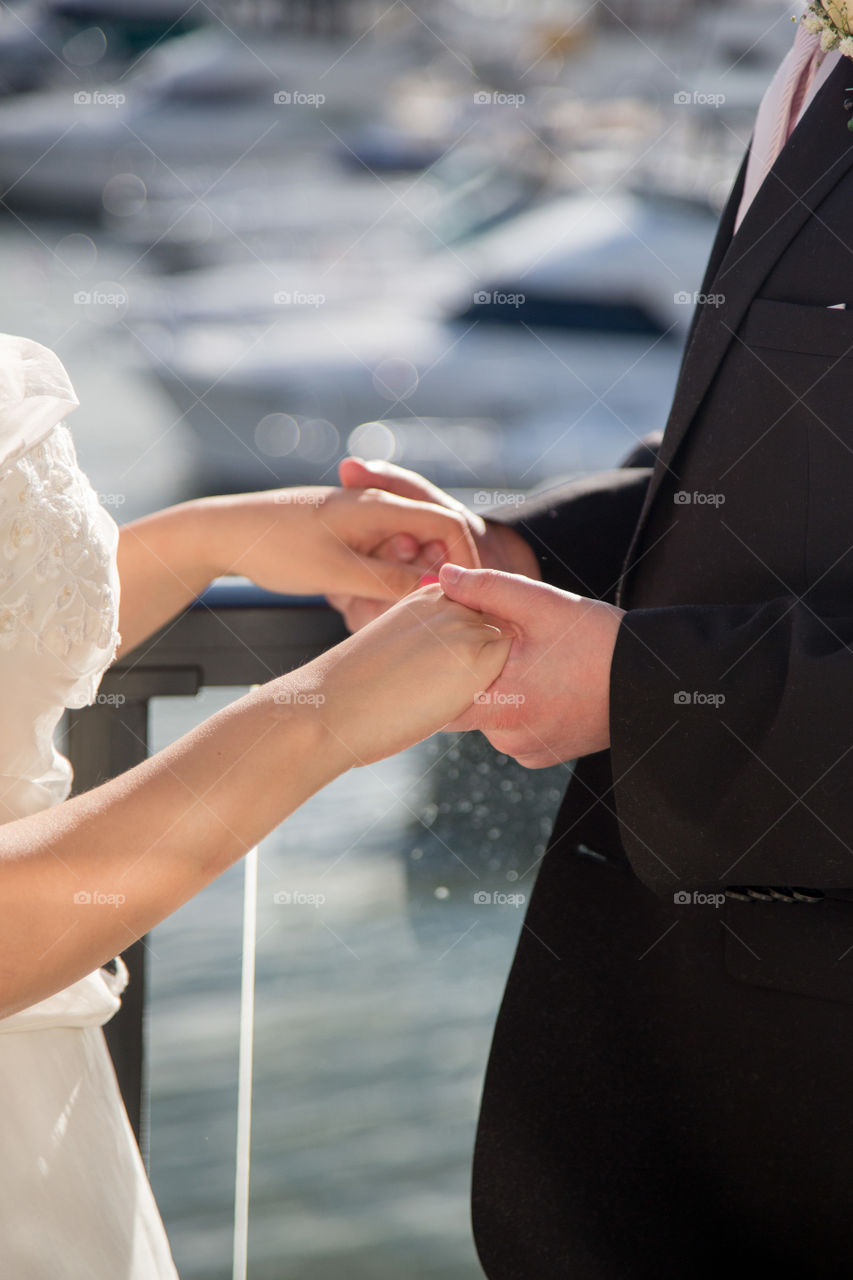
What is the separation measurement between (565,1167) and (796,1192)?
0.20 meters

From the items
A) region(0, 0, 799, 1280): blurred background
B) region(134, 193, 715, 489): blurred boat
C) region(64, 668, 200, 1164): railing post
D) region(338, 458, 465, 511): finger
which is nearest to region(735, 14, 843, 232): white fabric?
region(338, 458, 465, 511): finger

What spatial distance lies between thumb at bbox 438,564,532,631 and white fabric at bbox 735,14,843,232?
1.14ft

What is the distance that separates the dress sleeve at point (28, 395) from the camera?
2.55 ft

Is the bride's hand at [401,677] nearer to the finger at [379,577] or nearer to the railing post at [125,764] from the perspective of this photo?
the finger at [379,577]

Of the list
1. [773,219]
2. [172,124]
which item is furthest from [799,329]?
[172,124]

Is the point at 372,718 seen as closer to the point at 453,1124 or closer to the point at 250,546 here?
the point at 250,546

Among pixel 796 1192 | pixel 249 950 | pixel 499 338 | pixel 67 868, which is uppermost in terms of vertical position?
pixel 67 868

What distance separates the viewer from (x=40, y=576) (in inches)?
31.6

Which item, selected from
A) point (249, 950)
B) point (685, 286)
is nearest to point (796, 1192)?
point (249, 950)

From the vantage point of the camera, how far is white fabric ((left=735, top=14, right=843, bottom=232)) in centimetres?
93

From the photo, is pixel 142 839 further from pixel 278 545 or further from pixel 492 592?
pixel 278 545

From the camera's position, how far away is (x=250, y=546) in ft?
3.88

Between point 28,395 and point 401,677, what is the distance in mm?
319

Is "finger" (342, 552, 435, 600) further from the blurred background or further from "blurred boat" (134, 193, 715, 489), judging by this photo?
"blurred boat" (134, 193, 715, 489)
